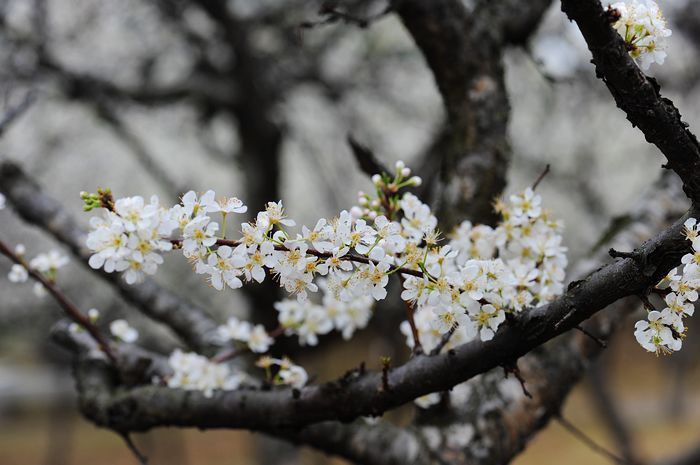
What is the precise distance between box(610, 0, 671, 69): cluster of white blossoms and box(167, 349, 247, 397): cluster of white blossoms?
112cm

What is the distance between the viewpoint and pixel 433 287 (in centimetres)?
102

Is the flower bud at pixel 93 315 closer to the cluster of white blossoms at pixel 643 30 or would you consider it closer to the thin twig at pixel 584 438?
the thin twig at pixel 584 438

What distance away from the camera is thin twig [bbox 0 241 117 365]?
153cm

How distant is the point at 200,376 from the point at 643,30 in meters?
1.21

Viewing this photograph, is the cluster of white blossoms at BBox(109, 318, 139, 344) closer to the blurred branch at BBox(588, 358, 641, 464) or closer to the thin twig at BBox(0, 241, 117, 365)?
the thin twig at BBox(0, 241, 117, 365)

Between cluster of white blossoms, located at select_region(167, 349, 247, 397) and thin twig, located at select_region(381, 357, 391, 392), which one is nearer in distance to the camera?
thin twig, located at select_region(381, 357, 391, 392)

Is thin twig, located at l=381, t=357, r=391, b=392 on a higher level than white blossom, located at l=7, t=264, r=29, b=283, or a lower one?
lower

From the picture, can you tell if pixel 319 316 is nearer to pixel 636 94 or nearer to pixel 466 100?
pixel 466 100

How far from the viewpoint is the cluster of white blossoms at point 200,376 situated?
154 centimetres

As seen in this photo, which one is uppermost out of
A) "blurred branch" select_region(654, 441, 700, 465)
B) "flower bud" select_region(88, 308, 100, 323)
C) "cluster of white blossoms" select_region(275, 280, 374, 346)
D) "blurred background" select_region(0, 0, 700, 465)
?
"blurred background" select_region(0, 0, 700, 465)

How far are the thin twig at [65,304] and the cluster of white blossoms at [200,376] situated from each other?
0.70 ft

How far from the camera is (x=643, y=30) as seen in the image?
0.97m

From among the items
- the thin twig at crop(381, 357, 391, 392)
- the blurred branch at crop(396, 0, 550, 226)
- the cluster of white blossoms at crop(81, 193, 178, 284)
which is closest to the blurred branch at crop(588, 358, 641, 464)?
the blurred branch at crop(396, 0, 550, 226)

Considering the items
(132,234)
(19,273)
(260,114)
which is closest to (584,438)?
(132,234)
